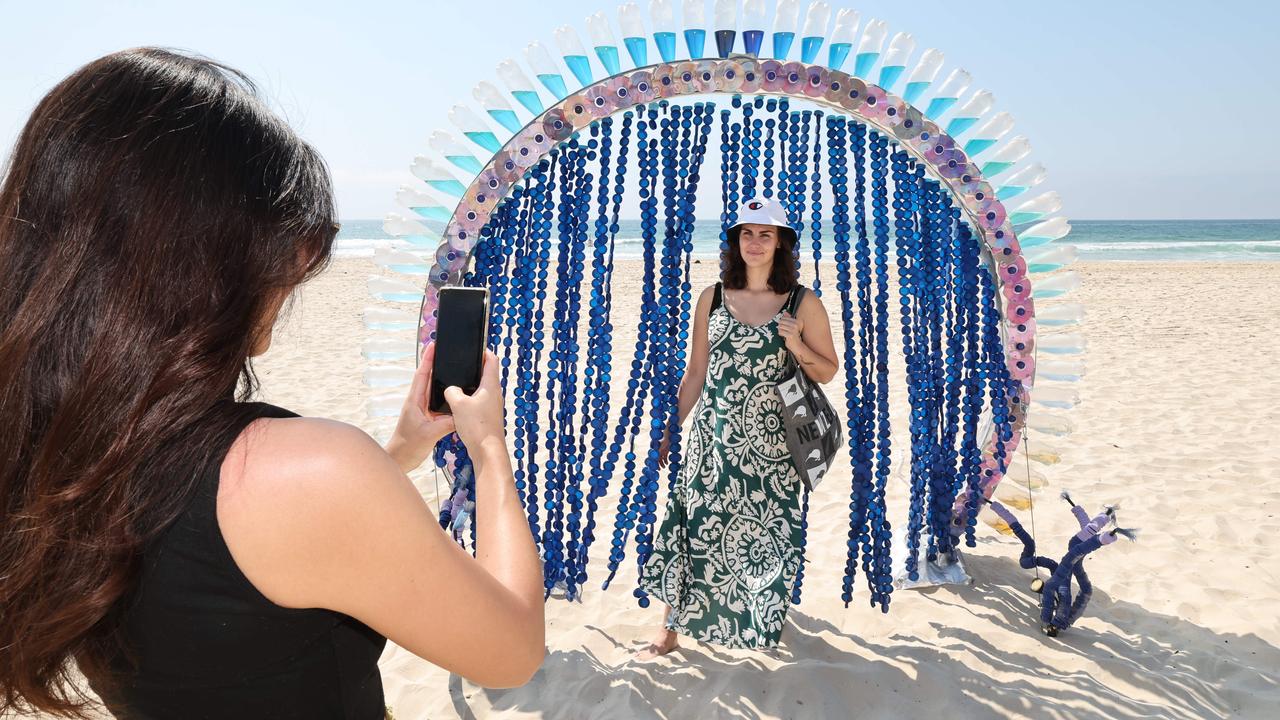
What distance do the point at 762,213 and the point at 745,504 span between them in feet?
3.71

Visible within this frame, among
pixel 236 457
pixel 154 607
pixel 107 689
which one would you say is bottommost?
pixel 107 689

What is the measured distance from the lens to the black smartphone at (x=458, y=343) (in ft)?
4.45

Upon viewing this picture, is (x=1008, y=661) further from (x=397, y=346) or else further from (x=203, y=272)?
(x=203, y=272)

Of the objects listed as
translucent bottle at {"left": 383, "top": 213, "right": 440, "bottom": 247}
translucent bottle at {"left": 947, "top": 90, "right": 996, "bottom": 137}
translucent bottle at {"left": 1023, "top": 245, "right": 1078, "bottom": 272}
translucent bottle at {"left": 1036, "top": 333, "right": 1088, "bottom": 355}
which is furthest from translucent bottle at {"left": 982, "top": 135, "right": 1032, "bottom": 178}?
translucent bottle at {"left": 383, "top": 213, "right": 440, "bottom": 247}

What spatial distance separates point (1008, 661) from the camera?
3.24 m

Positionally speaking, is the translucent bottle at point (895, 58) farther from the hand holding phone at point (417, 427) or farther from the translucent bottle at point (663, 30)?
the hand holding phone at point (417, 427)

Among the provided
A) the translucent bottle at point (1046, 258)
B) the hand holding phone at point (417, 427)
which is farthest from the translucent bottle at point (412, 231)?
the translucent bottle at point (1046, 258)

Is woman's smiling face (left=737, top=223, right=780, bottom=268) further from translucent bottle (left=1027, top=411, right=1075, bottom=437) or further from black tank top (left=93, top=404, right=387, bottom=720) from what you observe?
black tank top (left=93, top=404, right=387, bottom=720)

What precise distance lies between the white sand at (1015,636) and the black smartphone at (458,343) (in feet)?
4.35

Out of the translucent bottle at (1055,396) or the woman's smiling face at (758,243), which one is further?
the translucent bottle at (1055,396)

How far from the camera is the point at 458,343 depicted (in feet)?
4.49

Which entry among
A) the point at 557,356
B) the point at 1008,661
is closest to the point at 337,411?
the point at 557,356

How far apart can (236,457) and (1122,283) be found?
18904 mm

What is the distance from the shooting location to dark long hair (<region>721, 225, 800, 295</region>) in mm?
3193
